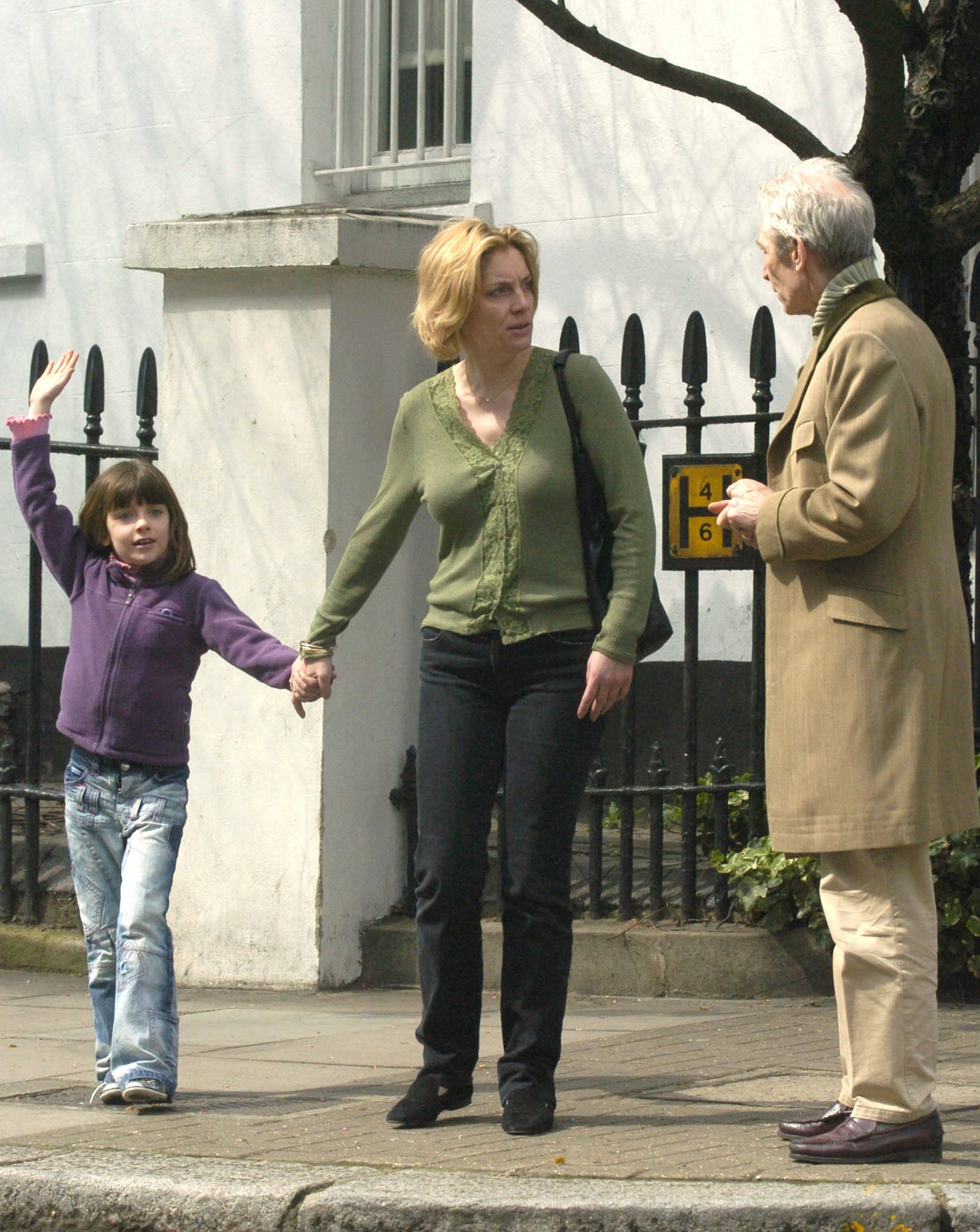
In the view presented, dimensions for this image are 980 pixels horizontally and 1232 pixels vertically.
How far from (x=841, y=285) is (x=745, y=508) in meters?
0.46

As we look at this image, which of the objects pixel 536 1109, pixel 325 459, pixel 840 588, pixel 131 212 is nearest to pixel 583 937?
pixel 325 459

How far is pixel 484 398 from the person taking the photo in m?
4.48

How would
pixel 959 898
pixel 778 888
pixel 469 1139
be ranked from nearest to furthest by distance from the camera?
pixel 469 1139, pixel 959 898, pixel 778 888

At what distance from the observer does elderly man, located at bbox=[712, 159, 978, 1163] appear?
3805mm

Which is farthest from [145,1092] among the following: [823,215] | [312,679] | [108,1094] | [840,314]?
[823,215]

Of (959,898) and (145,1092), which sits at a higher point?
(959,898)

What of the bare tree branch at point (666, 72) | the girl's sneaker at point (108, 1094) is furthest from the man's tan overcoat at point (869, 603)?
the bare tree branch at point (666, 72)

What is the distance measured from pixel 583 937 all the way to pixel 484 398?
2304 mm

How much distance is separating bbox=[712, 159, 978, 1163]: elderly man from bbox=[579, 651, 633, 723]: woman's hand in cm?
37

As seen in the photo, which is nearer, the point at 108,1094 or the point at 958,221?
the point at 108,1094

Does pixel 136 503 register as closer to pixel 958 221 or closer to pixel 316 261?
pixel 316 261

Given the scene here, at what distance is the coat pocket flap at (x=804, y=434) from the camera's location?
3.95 meters

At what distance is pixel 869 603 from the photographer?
3.85 m

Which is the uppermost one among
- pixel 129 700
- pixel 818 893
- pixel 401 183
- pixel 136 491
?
pixel 401 183
